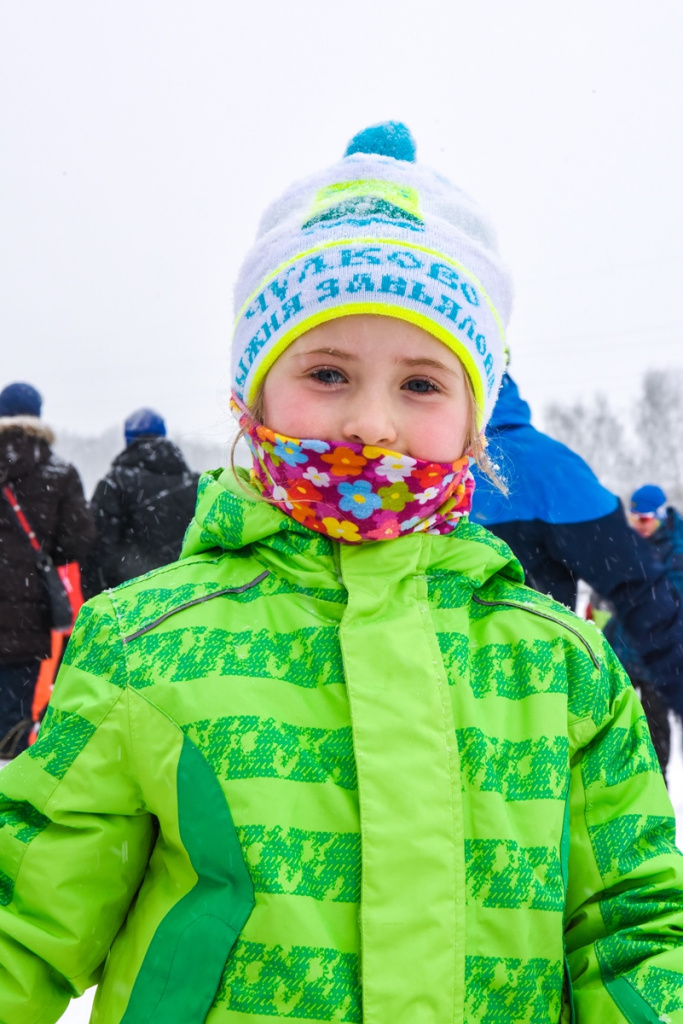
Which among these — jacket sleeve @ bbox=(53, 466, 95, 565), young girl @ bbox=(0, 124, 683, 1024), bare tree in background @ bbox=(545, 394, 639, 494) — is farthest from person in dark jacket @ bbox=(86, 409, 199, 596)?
bare tree in background @ bbox=(545, 394, 639, 494)

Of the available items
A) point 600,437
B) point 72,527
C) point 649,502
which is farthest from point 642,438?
point 72,527

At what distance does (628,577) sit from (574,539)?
208mm

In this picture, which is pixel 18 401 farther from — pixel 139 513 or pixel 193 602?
pixel 193 602

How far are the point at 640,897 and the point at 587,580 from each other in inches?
66.5

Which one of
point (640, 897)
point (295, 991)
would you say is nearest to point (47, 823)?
point (295, 991)

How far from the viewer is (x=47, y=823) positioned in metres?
1.26

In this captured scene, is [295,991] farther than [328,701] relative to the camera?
No

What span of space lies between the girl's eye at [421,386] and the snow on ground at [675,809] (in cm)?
174

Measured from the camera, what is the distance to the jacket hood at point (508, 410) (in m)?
2.97

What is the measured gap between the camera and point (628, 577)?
9.59 feet

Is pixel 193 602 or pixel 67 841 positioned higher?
pixel 193 602

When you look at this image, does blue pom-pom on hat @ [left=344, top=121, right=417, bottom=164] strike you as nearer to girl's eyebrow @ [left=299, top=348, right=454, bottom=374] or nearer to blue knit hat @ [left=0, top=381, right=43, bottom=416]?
girl's eyebrow @ [left=299, top=348, right=454, bottom=374]

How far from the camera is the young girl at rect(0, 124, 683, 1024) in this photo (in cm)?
119

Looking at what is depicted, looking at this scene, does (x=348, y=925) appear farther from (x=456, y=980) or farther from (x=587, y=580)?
(x=587, y=580)
